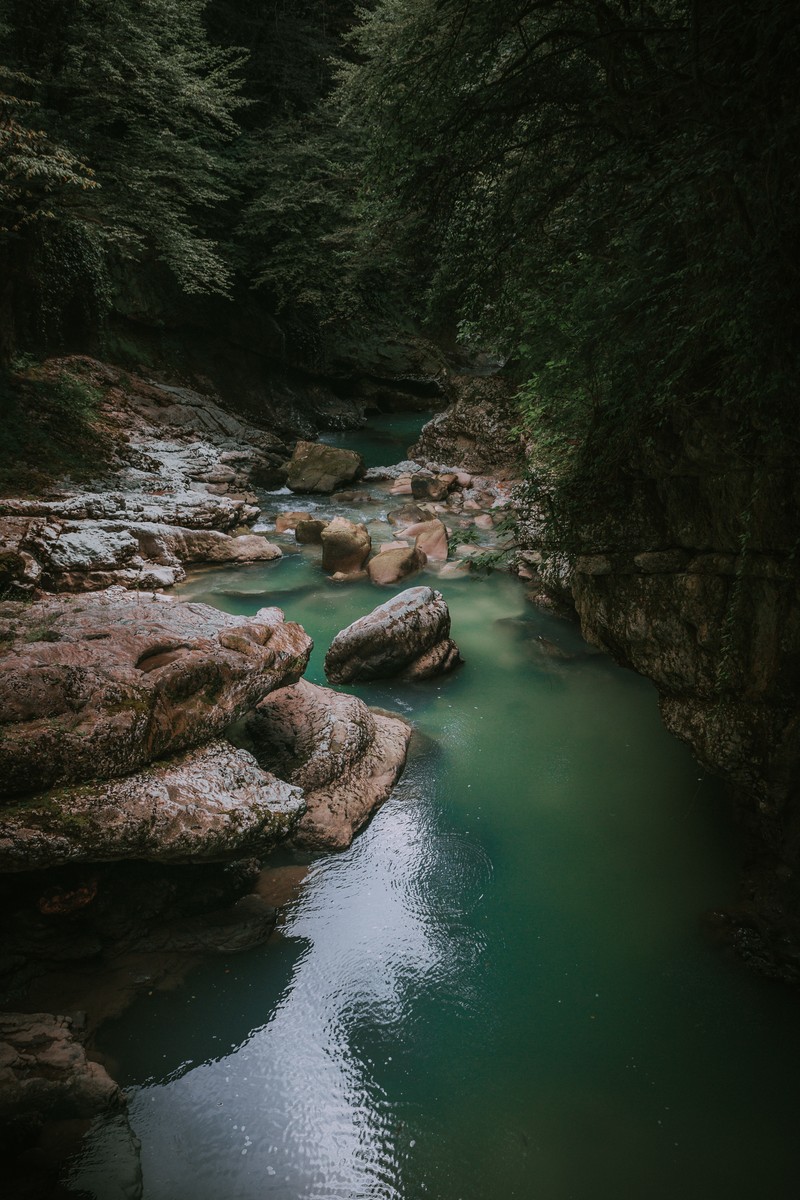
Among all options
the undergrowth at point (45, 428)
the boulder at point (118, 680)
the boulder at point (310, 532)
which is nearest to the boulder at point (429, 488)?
the boulder at point (310, 532)

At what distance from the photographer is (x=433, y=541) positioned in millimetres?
12055

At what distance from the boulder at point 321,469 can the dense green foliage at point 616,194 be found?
10576 mm

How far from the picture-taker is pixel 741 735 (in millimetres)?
4332

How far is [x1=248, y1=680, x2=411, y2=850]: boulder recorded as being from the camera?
18.3 ft

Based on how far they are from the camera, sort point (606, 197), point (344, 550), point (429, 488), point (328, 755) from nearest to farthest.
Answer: point (606, 197) < point (328, 755) < point (344, 550) < point (429, 488)

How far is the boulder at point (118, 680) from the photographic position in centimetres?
396

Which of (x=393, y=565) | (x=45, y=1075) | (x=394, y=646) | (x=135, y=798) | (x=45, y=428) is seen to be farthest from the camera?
(x=45, y=428)

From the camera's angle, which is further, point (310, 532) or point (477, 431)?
point (477, 431)

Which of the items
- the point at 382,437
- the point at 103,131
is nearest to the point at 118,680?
the point at 103,131

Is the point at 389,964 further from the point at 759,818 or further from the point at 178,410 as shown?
the point at 178,410

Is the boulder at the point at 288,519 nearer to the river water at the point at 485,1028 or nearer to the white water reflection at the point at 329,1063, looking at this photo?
the river water at the point at 485,1028

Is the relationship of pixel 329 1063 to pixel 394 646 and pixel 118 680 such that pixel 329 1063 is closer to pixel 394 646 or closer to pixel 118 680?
pixel 118 680

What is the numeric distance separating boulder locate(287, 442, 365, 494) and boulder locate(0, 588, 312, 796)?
1040cm

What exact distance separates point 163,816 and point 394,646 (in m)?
4.21
